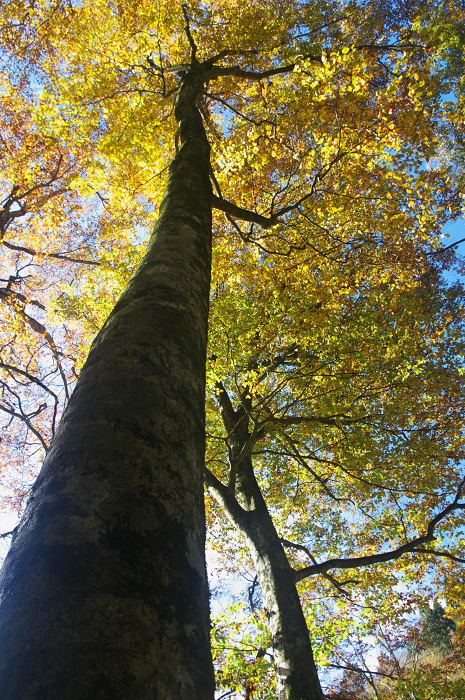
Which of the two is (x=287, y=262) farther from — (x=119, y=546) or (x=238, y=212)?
(x=119, y=546)

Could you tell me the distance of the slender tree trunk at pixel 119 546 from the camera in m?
0.58

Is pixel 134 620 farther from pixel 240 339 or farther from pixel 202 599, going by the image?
pixel 240 339

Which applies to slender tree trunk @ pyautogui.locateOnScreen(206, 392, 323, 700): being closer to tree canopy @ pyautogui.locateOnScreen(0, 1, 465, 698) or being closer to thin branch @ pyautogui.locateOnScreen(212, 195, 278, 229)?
tree canopy @ pyautogui.locateOnScreen(0, 1, 465, 698)

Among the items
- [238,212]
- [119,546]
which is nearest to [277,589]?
[119,546]

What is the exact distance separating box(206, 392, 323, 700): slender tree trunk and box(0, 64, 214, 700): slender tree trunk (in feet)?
14.1

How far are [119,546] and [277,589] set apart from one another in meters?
5.11

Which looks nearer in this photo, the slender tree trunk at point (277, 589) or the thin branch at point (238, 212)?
the thin branch at point (238, 212)

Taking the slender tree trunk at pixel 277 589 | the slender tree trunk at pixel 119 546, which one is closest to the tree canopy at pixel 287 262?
the slender tree trunk at pixel 277 589

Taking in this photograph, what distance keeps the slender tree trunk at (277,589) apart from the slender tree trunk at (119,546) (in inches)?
169

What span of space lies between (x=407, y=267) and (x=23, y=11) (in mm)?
10435

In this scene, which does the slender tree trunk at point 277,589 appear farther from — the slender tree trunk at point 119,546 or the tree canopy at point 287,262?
the slender tree trunk at point 119,546

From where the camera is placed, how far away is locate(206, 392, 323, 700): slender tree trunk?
4.03 m

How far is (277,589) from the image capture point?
4.75 m

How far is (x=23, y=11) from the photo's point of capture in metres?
7.23
